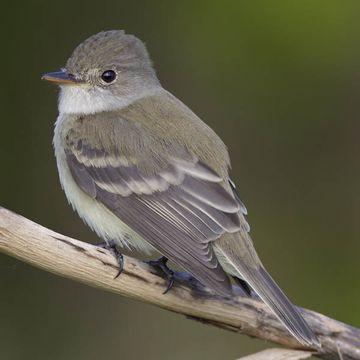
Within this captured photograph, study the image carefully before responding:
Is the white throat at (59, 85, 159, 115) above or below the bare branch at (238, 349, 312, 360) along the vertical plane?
above

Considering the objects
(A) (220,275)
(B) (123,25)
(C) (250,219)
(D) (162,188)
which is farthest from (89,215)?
(B) (123,25)

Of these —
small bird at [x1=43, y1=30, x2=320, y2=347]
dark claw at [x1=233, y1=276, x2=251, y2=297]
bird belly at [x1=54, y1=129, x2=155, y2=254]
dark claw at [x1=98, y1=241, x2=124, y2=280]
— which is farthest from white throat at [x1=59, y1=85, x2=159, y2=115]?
dark claw at [x1=233, y1=276, x2=251, y2=297]

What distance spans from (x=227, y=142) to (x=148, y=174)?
5.88 ft

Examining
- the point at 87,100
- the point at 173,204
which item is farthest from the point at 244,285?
the point at 87,100

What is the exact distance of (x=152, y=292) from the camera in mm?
4340

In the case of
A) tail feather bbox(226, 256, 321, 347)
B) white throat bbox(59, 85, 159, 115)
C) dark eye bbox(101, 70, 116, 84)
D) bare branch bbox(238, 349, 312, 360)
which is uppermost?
dark eye bbox(101, 70, 116, 84)

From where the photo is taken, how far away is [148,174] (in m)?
4.53

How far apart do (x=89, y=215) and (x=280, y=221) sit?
5.92ft

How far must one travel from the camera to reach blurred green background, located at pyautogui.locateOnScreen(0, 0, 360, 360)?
19.2 ft

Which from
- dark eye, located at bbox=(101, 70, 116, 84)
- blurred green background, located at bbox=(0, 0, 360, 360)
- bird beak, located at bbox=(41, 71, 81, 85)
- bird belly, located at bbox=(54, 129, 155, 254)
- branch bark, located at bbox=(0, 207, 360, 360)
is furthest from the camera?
blurred green background, located at bbox=(0, 0, 360, 360)

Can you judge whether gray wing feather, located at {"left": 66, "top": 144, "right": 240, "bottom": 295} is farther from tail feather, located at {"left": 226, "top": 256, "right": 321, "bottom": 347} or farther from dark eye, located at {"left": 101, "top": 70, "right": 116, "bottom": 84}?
dark eye, located at {"left": 101, "top": 70, "right": 116, "bottom": 84}

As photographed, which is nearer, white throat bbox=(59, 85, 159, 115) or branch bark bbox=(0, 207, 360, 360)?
branch bark bbox=(0, 207, 360, 360)

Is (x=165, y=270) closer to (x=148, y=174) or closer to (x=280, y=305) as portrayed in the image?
(x=148, y=174)

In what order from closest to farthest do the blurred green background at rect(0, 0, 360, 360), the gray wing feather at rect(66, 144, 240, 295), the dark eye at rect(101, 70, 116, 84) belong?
the gray wing feather at rect(66, 144, 240, 295)
the dark eye at rect(101, 70, 116, 84)
the blurred green background at rect(0, 0, 360, 360)
